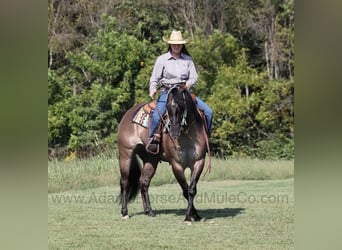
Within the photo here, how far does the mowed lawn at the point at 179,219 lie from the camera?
6.20m

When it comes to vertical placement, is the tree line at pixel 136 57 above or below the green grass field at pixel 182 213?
above

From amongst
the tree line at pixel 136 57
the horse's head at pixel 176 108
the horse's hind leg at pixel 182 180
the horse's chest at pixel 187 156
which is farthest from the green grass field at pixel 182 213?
the horse's head at pixel 176 108

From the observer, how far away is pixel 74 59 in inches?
303

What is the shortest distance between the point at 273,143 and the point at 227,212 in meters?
1.44

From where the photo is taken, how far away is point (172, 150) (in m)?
6.41

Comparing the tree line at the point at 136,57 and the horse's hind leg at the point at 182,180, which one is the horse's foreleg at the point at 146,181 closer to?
the horse's hind leg at the point at 182,180

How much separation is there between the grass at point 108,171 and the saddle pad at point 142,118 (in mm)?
853

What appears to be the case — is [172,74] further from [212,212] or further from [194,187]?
[212,212]

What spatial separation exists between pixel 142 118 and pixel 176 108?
0.76 meters

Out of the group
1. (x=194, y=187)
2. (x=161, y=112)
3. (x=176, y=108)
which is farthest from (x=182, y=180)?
(x=176, y=108)

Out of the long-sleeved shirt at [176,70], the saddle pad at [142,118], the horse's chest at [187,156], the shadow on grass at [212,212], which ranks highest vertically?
the long-sleeved shirt at [176,70]
